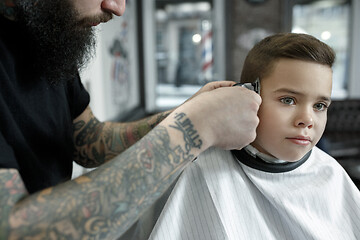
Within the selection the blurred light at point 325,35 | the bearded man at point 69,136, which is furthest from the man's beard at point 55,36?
the blurred light at point 325,35

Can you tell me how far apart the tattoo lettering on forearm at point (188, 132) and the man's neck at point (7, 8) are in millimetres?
552

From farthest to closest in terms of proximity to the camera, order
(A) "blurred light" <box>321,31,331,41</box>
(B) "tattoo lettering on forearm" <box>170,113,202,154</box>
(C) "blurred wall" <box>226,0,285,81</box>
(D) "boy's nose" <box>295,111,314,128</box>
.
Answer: (A) "blurred light" <box>321,31,331,41</box> < (C) "blurred wall" <box>226,0,285,81</box> < (D) "boy's nose" <box>295,111,314,128</box> < (B) "tattoo lettering on forearm" <box>170,113,202,154</box>

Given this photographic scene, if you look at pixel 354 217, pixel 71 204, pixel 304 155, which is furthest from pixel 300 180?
pixel 71 204

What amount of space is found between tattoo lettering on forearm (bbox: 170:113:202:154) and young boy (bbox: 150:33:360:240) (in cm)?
38

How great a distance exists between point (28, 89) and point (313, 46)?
0.91 meters

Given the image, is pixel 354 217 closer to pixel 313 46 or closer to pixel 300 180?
pixel 300 180

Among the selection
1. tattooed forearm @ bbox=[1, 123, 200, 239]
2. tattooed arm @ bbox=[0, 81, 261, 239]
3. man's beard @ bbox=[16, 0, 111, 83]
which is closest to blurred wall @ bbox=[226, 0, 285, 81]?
man's beard @ bbox=[16, 0, 111, 83]

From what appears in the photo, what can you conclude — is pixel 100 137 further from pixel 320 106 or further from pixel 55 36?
pixel 320 106

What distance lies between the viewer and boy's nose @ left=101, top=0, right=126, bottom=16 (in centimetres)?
96

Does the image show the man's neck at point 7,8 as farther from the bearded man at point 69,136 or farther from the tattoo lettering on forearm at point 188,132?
the tattoo lettering on forearm at point 188,132

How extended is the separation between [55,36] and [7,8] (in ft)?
0.46

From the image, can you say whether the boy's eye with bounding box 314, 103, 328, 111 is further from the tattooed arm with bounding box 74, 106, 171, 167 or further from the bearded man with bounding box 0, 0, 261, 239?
the tattooed arm with bounding box 74, 106, 171, 167

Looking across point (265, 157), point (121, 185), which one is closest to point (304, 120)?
point (265, 157)

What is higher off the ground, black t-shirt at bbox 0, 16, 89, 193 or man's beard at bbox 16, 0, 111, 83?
man's beard at bbox 16, 0, 111, 83
